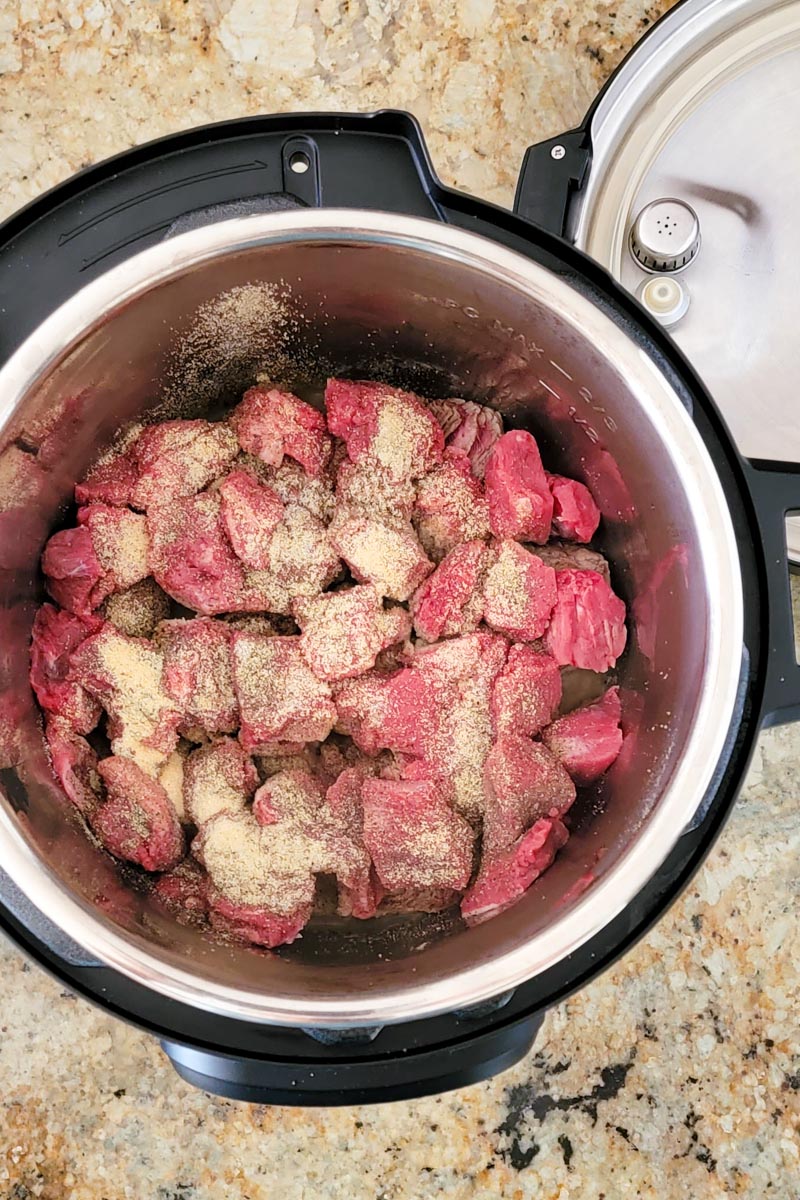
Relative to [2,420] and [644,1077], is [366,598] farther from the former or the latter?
[644,1077]

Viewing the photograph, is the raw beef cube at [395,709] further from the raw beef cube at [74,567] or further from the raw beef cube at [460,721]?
the raw beef cube at [74,567]

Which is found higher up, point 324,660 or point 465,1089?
point 324,660

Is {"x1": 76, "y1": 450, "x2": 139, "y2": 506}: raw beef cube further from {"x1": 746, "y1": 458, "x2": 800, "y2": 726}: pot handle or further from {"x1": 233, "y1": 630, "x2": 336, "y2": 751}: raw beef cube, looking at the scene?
{"x1": 746, "y1": 458, "x2": 800, "y2": 726}: pot handle

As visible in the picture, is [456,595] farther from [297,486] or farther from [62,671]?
[62,671]

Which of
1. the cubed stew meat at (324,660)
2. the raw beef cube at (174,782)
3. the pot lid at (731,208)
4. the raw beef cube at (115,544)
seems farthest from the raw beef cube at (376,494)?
the pot lid at (731,208)

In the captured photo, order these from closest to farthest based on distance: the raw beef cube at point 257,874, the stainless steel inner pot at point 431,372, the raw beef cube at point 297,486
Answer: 1. the stainless steel inner pot at point 431,372
2. the raw beef cube at point 257,874
3. the raw beef cube at point 297,486

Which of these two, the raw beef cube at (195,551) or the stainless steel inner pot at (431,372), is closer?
the stainless steel inner pot at (431,372)

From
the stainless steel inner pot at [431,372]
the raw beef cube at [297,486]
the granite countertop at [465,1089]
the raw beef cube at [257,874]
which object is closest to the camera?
the stainless steel inner pot at [431,372]

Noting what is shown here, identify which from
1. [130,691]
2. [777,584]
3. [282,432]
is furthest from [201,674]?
[777,584]
